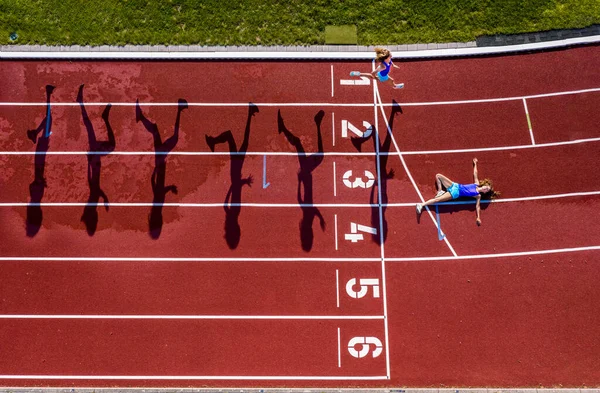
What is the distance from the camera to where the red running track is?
11.1 meters

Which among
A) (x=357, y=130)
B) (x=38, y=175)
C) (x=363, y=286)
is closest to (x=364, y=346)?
(x=363, y=286)

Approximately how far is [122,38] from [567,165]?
41.1 feet

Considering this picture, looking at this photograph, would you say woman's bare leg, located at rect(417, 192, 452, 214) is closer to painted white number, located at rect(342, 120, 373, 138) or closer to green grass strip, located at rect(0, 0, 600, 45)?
painted white number, located at rect(342, 120, 373, 138)

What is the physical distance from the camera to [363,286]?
11.4 meters

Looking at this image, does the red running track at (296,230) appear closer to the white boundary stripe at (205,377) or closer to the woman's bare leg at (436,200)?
the white boundary stripe at (205,377)

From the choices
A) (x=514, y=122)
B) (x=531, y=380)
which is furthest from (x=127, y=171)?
(x=531, y=380)

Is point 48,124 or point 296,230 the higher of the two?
point 48,124

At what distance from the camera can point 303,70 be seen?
480 inches

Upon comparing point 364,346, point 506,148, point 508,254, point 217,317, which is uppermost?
point 506,148

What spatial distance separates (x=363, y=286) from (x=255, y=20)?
7821mm

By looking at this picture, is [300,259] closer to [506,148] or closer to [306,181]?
[306,181]

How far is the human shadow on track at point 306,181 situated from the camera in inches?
457

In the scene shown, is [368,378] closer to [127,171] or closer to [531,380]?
[531,380]

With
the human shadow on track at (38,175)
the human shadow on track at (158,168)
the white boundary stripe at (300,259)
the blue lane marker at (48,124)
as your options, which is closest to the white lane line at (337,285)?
the white boundary stripe at (300,259)
